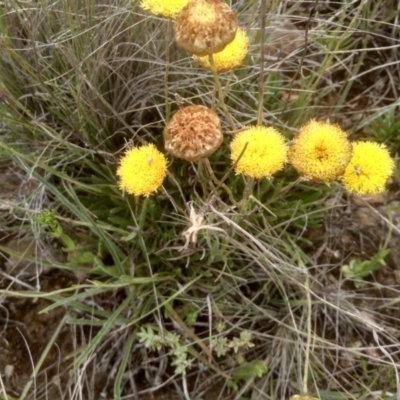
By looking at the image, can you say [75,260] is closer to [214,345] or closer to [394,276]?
[214,345]

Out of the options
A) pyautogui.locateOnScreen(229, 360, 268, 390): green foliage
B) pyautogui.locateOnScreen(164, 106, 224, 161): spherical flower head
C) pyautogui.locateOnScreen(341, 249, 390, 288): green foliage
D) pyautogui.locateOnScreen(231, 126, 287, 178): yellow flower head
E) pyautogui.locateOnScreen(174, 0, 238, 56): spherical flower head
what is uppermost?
pyautogui.locateOnScreen(174, 0, 238, 56): spherical flower head

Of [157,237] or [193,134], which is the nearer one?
[193,134]

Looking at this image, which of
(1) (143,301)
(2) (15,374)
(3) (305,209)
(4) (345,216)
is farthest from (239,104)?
(2) (15,374)

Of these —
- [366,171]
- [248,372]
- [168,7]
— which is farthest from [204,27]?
[248,372]

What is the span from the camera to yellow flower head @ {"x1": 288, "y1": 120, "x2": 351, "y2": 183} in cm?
90

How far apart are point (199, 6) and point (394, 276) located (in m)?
0.86

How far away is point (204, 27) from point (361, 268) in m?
0.73

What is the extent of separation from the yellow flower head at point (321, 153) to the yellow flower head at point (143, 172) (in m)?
0.22

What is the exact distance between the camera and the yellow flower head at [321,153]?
2.97 ft

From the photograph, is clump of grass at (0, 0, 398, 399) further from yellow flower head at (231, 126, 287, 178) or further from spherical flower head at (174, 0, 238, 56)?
spherical flower head at (174, 0, 238, 56)

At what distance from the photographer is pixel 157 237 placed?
4.26 feet

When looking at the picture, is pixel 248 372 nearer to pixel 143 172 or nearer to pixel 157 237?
pixel 157 237

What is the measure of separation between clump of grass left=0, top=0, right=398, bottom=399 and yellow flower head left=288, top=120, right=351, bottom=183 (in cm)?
28

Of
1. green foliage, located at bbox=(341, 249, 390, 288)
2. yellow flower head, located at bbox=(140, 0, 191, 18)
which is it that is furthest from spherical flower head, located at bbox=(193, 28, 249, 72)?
green foliage, located at bbox=(341, 249, 390, 288)
